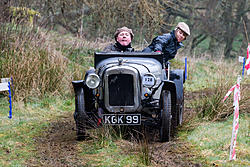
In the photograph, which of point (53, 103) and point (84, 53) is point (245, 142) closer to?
point (53, 103)

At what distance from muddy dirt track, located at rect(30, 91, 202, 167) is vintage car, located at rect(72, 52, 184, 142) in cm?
24

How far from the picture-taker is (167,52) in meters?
7.20

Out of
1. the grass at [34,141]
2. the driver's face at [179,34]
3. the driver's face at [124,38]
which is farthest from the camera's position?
Answer: the driver's face at [179,34]

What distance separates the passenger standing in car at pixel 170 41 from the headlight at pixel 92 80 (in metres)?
1.46

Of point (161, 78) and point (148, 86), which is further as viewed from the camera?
Answer: point (161, 78)

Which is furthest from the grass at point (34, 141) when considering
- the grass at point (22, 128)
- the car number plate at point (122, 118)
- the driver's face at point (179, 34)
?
the driver's face at point (179, 34)

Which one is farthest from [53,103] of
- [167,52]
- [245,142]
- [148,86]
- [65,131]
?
[245,142]

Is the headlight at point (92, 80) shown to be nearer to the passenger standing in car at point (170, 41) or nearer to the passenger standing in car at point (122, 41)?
the passenger standing in car at point (122, 41)

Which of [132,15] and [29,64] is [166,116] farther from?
[132,15]

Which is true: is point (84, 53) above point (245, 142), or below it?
above

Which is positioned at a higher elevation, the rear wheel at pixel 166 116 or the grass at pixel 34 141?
the rear wheel at pixel 166 116

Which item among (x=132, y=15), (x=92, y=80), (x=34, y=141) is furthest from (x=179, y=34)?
(x=132, y=15)

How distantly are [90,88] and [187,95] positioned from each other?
17.5 feet

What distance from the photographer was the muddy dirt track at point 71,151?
16.3 ft
